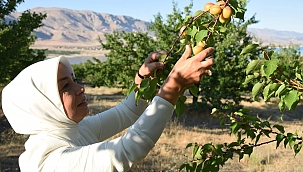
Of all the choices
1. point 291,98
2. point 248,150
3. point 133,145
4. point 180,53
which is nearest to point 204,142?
point 180,53

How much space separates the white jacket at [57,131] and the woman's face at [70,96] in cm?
Answer: 4

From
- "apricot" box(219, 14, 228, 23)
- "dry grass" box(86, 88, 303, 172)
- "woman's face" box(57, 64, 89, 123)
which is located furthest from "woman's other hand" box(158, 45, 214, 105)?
"dry grass" box(86, 88, 303, 172)

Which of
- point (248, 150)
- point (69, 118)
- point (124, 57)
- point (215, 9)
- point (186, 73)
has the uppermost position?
point (215, 9)

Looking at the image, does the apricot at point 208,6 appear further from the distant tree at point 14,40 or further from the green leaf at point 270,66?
the distant tree at point 14,40

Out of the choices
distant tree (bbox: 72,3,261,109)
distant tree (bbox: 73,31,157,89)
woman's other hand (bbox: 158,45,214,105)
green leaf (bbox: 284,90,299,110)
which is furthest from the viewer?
distant tree (bbox: 73,31,157,89)

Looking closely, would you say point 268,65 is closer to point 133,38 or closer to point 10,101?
point 10,101

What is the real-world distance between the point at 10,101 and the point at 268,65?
43.4 inches

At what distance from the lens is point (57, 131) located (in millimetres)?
1375

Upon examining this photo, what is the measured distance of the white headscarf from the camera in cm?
134

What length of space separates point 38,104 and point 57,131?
0.14m

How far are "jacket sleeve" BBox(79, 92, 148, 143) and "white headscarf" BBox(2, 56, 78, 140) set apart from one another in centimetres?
38

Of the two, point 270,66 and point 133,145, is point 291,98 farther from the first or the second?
point 133,145

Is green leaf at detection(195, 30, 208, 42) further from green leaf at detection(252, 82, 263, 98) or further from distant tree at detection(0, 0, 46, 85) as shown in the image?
Result: distant tree at detection(0, 0, 46, 85)

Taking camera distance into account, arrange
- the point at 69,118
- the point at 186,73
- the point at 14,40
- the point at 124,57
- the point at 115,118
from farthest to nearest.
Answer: the point at 124,57
the point at 14,40
the point at 115,118
the point at 69,118
the point at 186,73
